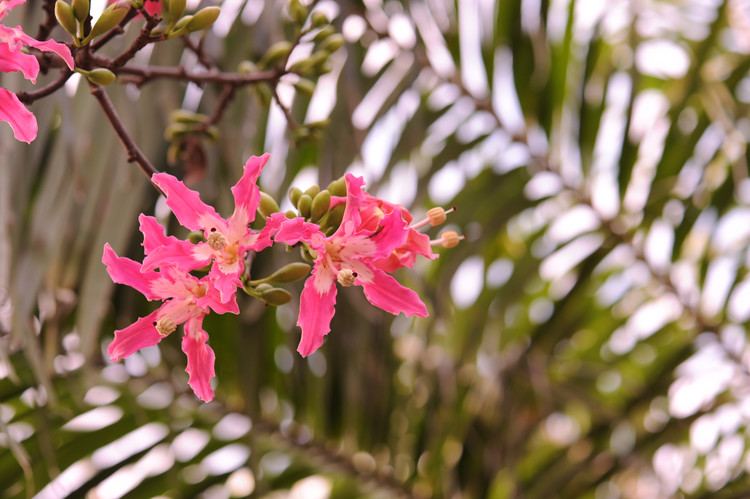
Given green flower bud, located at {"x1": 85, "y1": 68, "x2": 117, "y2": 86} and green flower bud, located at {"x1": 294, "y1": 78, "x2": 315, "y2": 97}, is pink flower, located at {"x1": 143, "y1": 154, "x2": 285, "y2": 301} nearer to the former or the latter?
green flower bud, located at {"x1": 85, "y1": 68, "x2": 117, "y2": 86}

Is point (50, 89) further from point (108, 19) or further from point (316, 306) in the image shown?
point (316, 306)

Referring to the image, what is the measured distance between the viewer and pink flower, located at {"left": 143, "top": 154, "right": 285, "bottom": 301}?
37 centimetres

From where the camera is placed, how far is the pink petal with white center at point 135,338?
15.7 inches

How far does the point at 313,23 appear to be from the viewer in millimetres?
523

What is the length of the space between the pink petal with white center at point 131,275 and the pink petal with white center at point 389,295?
0.40 ft

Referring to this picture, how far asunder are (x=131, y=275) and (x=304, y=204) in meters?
0.11

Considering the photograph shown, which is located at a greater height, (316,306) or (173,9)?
(173,9)

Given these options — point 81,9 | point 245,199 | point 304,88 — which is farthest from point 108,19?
point 304,88

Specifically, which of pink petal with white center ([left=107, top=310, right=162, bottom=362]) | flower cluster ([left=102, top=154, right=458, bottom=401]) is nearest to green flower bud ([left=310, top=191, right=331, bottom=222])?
flower cluster ([left=102, top=154, right=458, bottom=401])

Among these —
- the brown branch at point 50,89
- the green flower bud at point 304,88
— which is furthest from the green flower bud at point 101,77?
the green flower bud at point 304,88

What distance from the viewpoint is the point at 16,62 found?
13.8 inches

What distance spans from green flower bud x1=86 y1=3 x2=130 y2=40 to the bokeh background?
1.19 ft

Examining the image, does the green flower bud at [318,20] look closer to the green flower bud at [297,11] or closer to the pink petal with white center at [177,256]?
the green flower bud at [297,11]

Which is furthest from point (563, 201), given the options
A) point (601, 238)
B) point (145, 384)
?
point (145, 384)
